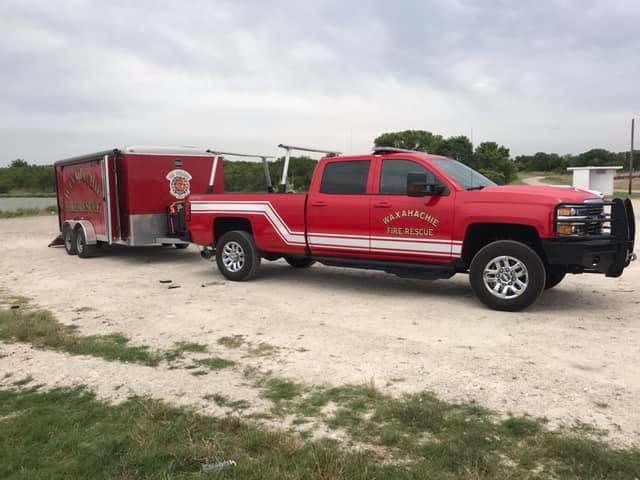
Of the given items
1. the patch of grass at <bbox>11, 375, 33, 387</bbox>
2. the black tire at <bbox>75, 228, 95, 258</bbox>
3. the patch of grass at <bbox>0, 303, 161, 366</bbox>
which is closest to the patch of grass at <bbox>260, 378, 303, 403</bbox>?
the patch of grass at <bbox>0, 303, 161, 366</bbox>

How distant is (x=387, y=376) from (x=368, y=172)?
150 inches

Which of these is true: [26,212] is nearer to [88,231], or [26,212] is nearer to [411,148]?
[88,231]

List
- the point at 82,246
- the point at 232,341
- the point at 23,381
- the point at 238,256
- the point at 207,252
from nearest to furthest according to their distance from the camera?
the point at 23,381 → the point at 232,341 → the point at 238,256 → the point at 207,252 → the point at 82,246

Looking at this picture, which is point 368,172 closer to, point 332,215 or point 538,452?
point 332,215

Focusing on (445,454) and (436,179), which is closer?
(445,454)

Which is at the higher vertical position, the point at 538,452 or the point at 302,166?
the point at 302,166

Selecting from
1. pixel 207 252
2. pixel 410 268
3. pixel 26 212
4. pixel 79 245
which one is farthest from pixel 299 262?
pixel 26 212

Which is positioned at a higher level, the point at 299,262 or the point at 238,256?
the point at 238,256

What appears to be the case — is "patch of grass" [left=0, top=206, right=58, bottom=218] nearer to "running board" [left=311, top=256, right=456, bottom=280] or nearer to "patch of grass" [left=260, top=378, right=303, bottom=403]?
"running board" [left=311, top=256, right=456, bottom=280]

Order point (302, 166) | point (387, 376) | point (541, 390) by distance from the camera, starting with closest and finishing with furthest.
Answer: point (541, 390), point (387, 376), point (302, 166)

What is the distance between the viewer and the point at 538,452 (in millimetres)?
3104

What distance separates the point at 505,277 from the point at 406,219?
1.45 meters

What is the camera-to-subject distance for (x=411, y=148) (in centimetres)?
913

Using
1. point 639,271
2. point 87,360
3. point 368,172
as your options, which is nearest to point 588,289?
point 639,271
